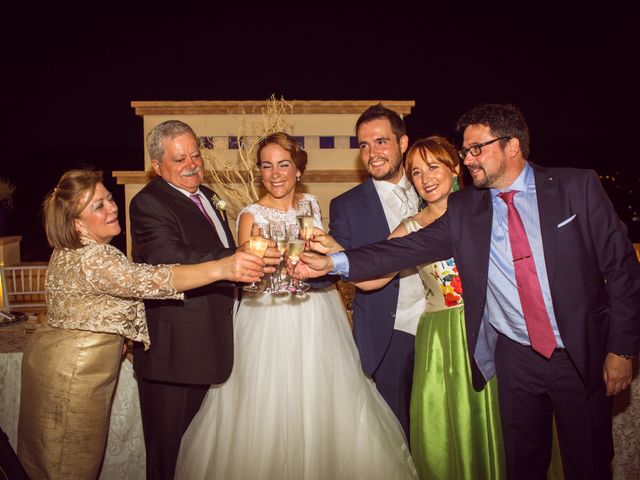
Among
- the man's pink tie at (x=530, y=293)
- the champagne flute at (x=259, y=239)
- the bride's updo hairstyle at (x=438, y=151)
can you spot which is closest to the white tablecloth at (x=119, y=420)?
the champagne flute at (x=259, y=239)

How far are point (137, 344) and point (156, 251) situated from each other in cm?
54

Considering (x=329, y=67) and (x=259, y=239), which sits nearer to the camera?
(x=259, y=239)

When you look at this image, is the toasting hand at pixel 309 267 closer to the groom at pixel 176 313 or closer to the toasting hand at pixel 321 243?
the toasting hand at pixel 321 243

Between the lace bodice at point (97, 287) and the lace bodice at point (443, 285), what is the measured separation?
1.24 metres

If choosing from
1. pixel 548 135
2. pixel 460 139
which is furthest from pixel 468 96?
pixel 460 139

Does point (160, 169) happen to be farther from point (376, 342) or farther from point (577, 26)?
point (577, 26)

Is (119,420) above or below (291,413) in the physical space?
below

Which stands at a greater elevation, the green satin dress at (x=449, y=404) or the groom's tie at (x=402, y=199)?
the groom's tie at (x=402, y=199)

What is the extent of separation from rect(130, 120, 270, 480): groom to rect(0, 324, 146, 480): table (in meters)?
0.22

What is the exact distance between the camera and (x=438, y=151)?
2707mm

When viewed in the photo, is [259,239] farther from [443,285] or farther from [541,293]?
[541,293]

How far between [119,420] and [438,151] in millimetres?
2281

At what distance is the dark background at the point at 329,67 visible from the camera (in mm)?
12602

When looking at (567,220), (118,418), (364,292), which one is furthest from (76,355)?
(567,220)
